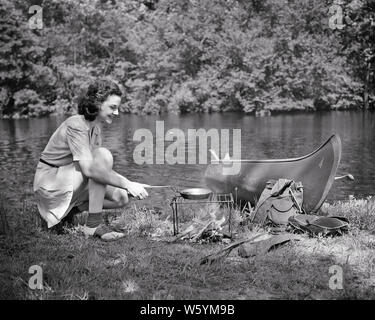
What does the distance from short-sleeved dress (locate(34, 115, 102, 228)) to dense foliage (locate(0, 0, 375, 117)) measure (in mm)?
26624

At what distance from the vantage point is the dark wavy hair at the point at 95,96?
380cm

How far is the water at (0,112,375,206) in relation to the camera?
9398 mm

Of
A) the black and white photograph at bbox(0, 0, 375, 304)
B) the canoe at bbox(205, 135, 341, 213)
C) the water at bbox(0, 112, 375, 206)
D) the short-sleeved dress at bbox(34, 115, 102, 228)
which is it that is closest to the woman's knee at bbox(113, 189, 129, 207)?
the black and white photograph at bbox(0, 0, 375, 304)

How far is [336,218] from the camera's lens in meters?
3.95

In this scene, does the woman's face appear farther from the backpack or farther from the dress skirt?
the backpack

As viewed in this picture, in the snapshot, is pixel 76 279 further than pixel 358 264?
No

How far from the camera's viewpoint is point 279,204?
4305 mm

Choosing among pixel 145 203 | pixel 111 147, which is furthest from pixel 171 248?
pixel 111 147

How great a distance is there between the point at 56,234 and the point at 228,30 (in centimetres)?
2854

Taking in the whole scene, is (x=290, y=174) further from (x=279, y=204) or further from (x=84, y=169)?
(x=84, y=169)


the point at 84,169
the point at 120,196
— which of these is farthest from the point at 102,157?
the point at 120,196

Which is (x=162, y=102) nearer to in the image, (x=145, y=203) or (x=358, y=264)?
(x=145, y=203)

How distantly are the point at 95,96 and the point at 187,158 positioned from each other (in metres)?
8.81

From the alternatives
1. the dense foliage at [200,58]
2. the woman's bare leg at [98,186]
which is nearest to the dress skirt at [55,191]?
the woman's bare leg at [98,186]
